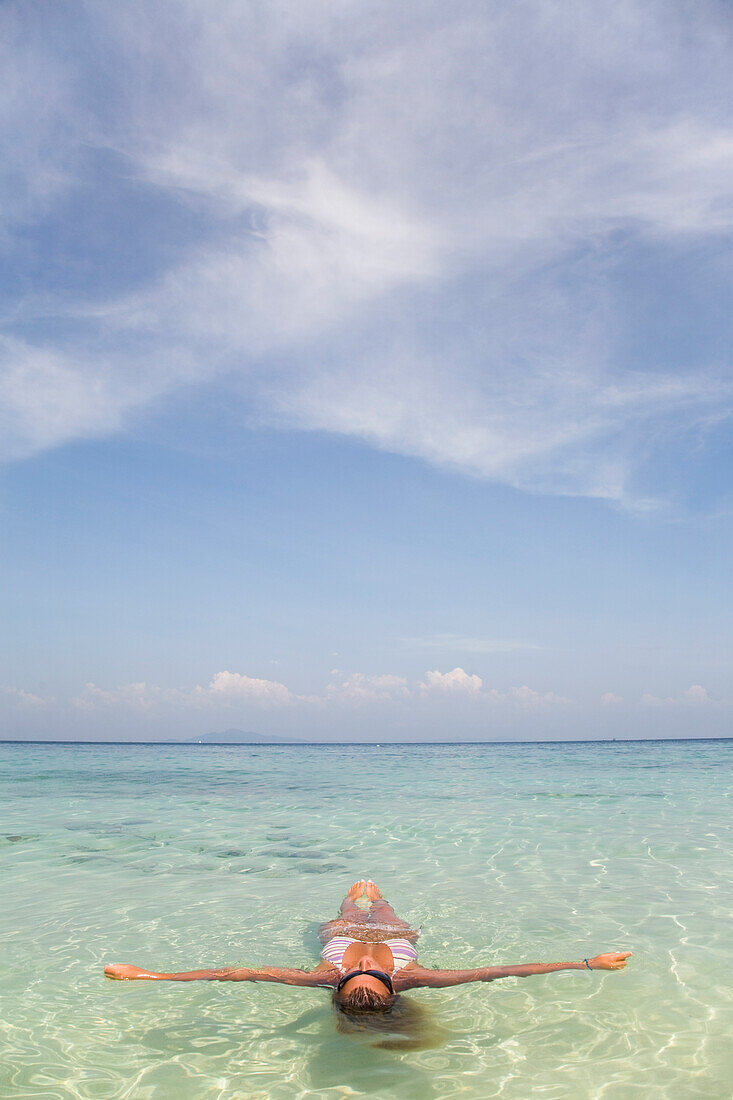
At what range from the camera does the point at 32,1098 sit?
14.3 feet

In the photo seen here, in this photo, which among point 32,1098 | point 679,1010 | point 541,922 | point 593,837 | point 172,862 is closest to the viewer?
point 32,1098

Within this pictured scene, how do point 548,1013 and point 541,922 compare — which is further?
point 541,922

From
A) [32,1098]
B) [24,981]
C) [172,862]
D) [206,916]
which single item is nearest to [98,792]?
[172,862]

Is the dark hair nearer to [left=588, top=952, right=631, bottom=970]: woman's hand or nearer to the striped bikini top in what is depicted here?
the striped bikini top

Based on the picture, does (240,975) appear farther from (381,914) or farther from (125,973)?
(381,914)

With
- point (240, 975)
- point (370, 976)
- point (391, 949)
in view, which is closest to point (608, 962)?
point (391, 949)

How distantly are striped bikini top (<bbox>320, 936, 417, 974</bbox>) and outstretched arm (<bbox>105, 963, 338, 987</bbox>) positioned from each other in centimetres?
26

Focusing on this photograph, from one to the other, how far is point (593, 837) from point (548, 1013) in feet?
25.6

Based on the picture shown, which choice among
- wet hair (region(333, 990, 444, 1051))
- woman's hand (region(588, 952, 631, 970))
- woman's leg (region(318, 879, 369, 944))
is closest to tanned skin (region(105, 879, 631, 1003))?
woman's hand (region(588, 952, 631, 970))

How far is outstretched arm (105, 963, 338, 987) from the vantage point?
223 inches

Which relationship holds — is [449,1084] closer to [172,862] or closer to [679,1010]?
[679,1010]

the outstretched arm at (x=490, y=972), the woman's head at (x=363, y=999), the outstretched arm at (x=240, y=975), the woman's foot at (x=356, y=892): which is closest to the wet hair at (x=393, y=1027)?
the woman's head at (x=363, y=999)

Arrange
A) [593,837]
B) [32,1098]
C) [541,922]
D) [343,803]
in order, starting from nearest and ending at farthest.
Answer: [32,1098], [541,922], [593,837], [343,803]

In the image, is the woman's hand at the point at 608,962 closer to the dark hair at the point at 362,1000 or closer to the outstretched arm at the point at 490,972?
the outstretched arm at the point at 490,972
